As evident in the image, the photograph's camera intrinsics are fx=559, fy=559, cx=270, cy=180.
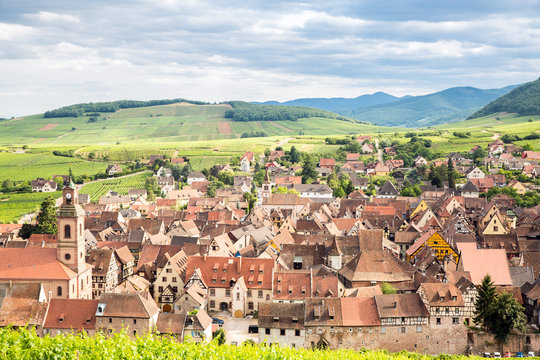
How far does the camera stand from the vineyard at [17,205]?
131 meters

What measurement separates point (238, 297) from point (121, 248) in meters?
23.9

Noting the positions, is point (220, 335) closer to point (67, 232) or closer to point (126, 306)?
point (126, 306)

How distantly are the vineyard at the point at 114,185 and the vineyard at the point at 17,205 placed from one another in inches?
382

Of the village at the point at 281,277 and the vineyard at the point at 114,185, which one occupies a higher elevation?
the vineyard at the point at 114,185

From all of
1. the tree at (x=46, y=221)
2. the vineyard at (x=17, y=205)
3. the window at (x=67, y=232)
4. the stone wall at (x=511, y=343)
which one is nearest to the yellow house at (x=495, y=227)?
the stone wall at (x=511, y=343)

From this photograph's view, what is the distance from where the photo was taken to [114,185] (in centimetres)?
17500

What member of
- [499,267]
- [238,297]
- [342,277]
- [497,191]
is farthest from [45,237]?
[497,191]

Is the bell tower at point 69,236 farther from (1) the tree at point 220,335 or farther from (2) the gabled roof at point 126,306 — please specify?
(1) the tree at point 220,335

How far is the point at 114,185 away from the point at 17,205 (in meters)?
35.4

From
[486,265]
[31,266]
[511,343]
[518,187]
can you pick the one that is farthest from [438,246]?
[518,187]

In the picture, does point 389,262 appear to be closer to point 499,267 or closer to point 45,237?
point 499,267

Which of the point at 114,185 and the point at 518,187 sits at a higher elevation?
the point at 114,185

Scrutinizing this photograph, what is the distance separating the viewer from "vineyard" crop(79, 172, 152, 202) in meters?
165

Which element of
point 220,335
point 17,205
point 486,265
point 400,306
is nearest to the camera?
point 220,335
